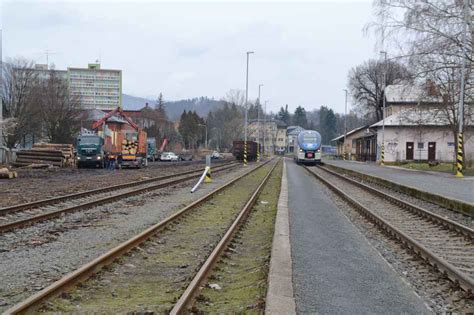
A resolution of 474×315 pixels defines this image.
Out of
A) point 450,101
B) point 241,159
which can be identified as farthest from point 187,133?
point 450,101

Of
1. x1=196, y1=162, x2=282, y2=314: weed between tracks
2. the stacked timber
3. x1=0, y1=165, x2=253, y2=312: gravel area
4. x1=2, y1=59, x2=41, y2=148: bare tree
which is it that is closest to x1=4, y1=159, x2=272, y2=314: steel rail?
x1=0, y1=165, x2=253, y2=312: gravel area

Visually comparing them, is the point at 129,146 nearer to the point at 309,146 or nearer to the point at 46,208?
the point at 309,146

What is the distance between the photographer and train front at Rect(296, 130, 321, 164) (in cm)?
5550

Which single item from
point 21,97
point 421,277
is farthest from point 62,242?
point 21,97

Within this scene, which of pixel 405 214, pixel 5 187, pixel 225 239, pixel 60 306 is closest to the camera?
pixel 60 306

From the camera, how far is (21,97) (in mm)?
62000

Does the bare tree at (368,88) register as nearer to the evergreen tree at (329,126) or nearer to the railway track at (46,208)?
the railway track at (46,208)

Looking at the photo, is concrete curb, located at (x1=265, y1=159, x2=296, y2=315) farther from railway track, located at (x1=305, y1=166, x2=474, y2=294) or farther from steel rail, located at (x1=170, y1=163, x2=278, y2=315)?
railway track, located at (x1=305, y1=166, x2=474, y2=294)

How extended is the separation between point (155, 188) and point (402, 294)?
55.6 ft

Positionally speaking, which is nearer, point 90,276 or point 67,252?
point 90,276

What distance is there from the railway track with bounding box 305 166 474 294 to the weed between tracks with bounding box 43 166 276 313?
3703 millimetres

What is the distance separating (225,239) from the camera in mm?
9812

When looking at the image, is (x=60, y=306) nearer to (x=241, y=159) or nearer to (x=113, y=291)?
(x=113, y=291)

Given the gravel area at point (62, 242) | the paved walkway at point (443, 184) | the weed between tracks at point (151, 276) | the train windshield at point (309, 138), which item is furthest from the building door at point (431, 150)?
the weed between tracks at point (151, 276)
